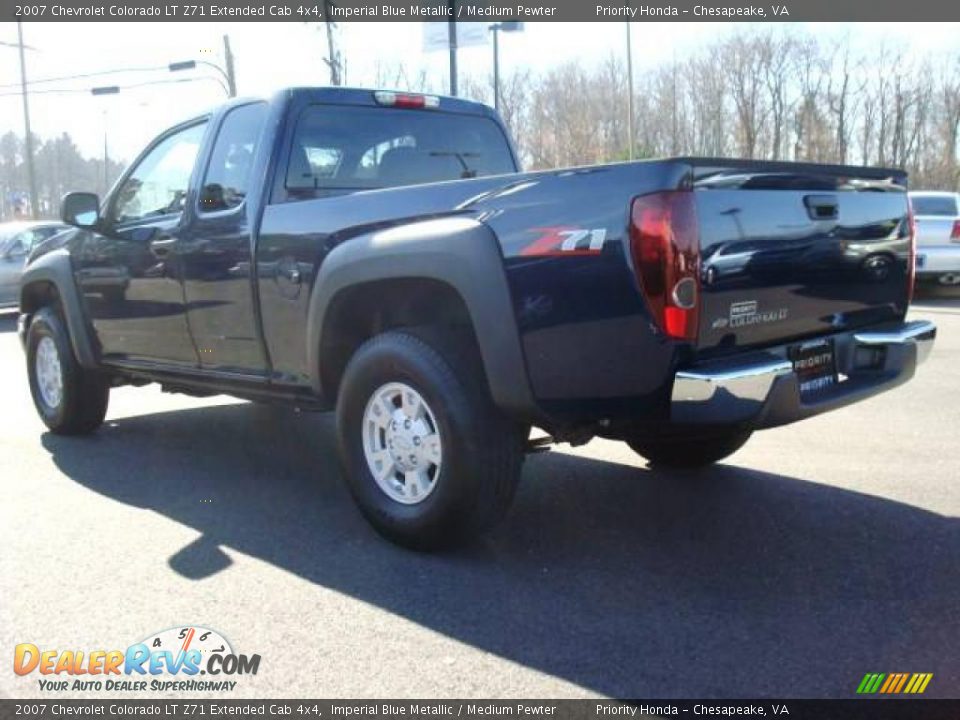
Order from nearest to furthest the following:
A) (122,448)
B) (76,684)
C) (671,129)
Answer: (76,684)
(122,448)
(671,129)

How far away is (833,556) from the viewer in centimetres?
391

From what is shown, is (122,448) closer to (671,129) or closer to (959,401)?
(959,401)

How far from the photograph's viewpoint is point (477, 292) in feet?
11.7

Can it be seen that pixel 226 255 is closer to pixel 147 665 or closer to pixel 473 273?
pixel 473 273

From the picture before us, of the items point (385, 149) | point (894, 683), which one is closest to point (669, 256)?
point (894, 683)

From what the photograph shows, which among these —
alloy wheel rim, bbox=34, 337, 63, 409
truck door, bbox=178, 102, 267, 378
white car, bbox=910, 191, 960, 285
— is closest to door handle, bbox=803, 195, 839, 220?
truck door, bbox=178, 102, 267, 378

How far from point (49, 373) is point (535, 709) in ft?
16.2

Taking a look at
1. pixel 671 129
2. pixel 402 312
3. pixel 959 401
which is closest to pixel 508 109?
pixel 671 129

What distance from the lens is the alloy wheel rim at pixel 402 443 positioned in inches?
156

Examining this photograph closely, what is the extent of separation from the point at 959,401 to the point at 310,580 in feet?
17.5

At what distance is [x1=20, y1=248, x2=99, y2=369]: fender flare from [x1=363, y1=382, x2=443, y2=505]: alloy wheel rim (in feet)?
8.75

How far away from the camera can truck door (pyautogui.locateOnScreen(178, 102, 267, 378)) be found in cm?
473

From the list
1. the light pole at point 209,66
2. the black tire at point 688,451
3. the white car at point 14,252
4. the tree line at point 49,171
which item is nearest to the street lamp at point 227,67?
the light pole at point 209,66

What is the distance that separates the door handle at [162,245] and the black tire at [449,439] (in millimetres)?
1648
